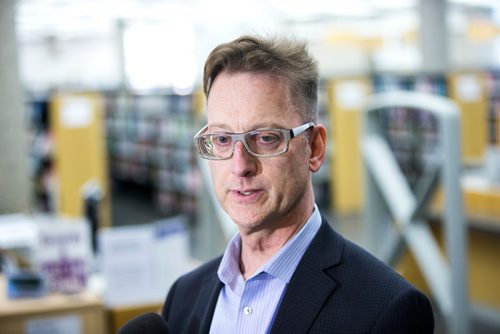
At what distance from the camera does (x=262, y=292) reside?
1.22 metres

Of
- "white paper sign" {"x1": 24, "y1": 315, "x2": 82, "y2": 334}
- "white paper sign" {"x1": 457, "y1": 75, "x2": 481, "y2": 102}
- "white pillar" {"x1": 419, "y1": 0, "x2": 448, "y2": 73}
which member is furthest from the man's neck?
"white pillar" {"x1": 419, "y1": 0, "x2": 448, "y2": 73}

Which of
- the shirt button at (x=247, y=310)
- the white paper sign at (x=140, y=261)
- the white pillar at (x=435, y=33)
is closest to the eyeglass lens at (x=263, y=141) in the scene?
the shirt button at (x=247, y=310)

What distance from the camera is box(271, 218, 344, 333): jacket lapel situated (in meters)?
1.13

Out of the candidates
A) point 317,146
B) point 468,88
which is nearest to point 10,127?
point 317,146

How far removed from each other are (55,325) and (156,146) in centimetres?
752

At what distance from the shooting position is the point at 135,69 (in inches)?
954

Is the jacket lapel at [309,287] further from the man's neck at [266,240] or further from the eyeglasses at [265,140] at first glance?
Result: the eyeglasses at [265,140]

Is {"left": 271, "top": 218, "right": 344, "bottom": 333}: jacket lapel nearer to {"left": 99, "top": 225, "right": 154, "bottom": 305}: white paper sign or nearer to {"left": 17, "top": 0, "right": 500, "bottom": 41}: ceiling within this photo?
{"left": 99, "top": 225, "right": 154, "bottom": 305}: white paper sign

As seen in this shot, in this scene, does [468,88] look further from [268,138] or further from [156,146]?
[268,138]

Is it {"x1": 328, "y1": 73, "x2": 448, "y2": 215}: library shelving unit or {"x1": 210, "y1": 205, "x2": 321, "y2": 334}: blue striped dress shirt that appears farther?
{"x1": 328, "y1": 73, "x2": 448, "y2": 215}: library shelving unit

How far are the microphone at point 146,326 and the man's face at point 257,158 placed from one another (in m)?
0.22

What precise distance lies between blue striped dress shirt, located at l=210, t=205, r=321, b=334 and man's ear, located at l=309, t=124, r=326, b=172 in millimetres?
93

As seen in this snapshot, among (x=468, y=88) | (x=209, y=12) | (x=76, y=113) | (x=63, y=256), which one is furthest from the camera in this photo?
(x=209, y=12)

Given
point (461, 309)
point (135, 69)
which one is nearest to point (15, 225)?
point (461, 309)
